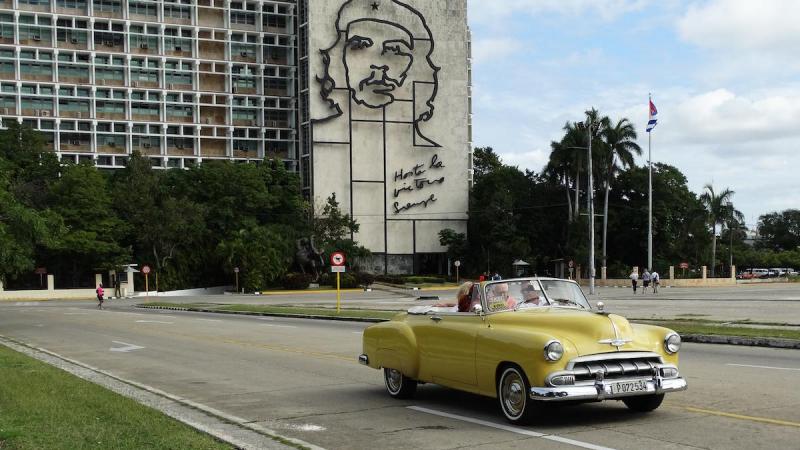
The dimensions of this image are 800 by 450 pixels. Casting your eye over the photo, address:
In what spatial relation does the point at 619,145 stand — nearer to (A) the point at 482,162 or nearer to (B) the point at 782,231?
(A) the point at 482,162

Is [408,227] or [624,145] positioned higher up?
[624,145]

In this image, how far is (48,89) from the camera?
355 ft

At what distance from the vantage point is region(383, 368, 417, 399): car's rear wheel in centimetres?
1162

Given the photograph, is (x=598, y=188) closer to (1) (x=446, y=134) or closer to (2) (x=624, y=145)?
(2) (x=624, y=145)

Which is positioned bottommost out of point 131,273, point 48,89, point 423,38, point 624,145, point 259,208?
Result: point 131,273

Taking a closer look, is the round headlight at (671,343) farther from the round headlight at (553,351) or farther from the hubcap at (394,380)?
the hubcap at (394,380)

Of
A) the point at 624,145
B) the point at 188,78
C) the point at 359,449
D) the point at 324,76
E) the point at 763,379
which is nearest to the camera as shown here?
the point at 359,449

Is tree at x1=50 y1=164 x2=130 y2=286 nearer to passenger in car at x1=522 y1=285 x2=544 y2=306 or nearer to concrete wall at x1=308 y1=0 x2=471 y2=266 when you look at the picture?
concrete wall at x1=308 y1=0 x2=471 y2=266

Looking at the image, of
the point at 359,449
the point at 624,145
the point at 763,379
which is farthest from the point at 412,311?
the point at 624,145

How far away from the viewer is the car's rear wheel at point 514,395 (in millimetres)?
9078

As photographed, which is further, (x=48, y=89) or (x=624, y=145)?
(x=48, y=89)

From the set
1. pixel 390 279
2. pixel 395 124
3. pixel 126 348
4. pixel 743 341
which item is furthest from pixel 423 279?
pixel 743 341

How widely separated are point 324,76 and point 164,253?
30476 mm

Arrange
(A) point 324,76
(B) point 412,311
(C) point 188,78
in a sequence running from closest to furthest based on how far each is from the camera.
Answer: (B) point 412,311 → (A) point 324,76 → (C) point 188,78
